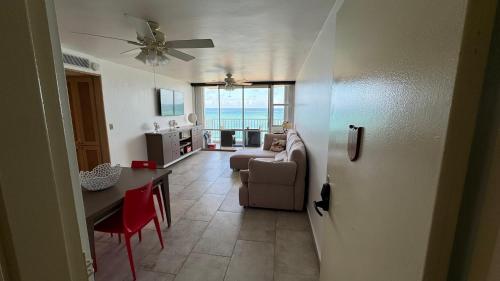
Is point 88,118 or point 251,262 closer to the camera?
point 251,262

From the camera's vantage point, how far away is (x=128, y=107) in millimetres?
4160

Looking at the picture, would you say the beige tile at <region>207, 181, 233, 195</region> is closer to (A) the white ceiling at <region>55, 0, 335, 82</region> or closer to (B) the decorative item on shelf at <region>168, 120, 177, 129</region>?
(A) the white ceiling at <region>55, 0, 335, 82</region>

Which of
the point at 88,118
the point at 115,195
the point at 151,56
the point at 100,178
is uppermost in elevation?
the point at 151,56

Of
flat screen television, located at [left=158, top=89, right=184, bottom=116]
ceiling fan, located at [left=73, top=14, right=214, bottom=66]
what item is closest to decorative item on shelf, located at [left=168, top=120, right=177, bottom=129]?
flat screen television, located at [left=158, top=89, right=184, bottom=116]

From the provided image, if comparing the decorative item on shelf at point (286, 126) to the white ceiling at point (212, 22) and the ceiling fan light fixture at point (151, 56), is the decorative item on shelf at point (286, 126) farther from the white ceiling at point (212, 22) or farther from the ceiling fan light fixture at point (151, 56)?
the ceiling fan light fixture at point (151, 56)

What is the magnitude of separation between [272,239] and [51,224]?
224cm

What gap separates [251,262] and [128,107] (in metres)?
3.77

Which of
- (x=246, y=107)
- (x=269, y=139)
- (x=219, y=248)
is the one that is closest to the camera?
(x=219, y=248)

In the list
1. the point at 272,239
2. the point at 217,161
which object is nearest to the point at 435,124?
the point at 272,239

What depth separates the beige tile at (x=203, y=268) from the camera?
5.87 ft

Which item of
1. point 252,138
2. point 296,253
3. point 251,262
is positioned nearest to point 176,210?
point 251,262

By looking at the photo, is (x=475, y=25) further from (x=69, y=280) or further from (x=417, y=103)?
(x=69, y=280)

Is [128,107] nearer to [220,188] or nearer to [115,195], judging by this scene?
[220,188]

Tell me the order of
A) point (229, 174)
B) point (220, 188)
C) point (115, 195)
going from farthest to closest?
point (229, 174), point (220, 188), point (115, 195)
